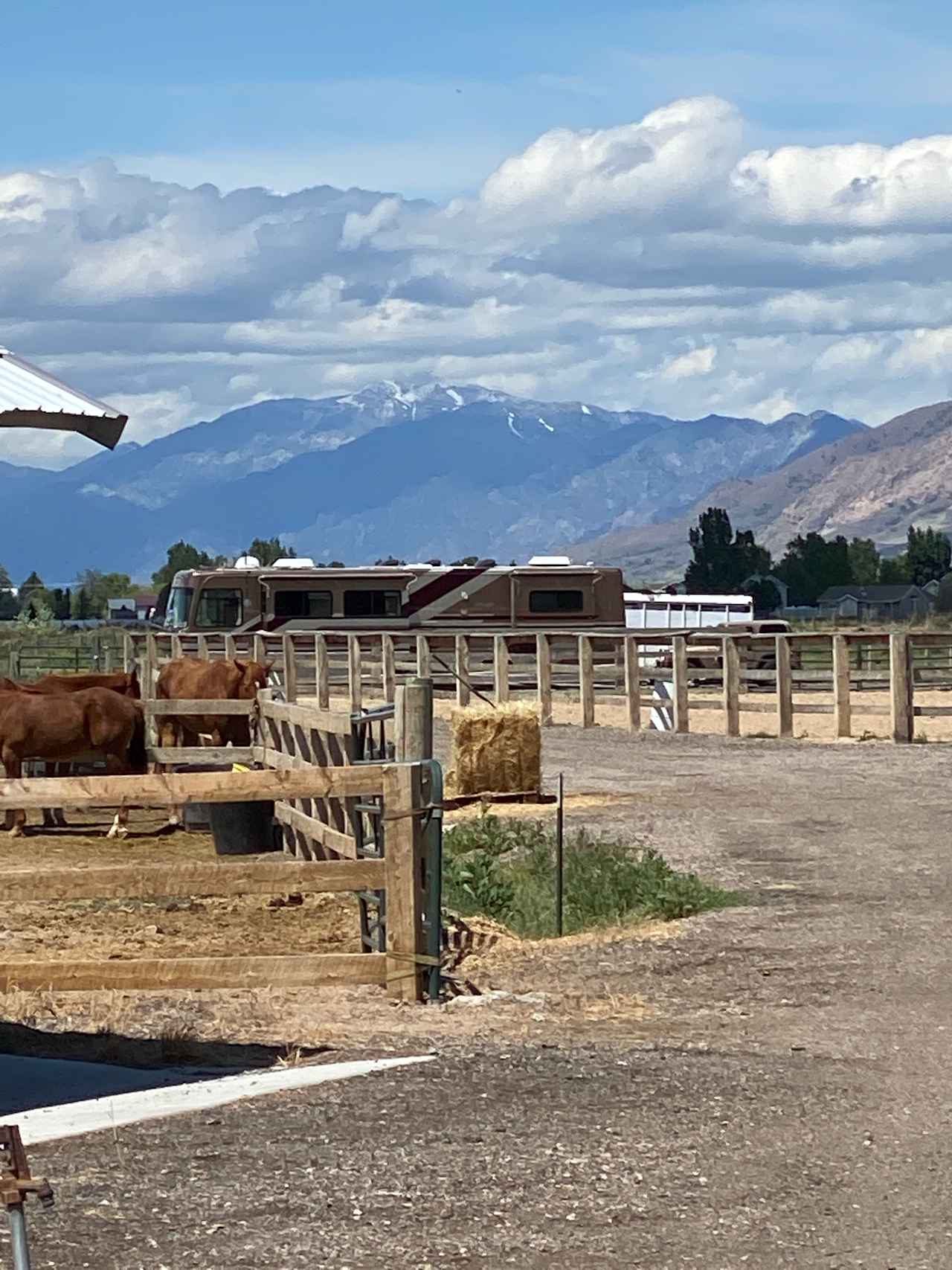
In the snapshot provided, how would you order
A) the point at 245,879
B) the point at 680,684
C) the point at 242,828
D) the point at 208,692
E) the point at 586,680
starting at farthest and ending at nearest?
the point at 586,680 → the point at 680,684 → the point at 208,692 → the point at 242,828 → the point at 245,879

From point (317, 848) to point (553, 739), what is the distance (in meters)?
13.4

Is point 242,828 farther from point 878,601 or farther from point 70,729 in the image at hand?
point 878,601

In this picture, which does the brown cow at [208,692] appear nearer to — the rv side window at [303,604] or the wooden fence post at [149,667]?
the wooden fence post at [149,667]

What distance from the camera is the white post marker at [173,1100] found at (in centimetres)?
671

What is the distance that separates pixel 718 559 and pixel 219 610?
103 m

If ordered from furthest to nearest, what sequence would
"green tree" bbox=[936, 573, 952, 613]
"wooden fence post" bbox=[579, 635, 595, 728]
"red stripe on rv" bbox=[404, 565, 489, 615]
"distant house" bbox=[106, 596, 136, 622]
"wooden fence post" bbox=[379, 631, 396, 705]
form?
1. "distant house" bbox=[106, 596, 136, 622]
2. "green tree" bbox=[936, 573, 952, 613]
3. "red stripe on rv" bbox=[404, 565, 489, 615]
4. "wooden fence post" bbox=[379, 631, 396, 705]
5. "wooden fence post" bbox=[579, 635, 595, 728]

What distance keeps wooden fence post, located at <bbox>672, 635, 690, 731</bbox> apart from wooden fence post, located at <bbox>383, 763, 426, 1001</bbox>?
703 inches

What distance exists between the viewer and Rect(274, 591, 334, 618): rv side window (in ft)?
147

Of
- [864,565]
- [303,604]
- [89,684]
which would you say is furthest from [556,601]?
[864,565]

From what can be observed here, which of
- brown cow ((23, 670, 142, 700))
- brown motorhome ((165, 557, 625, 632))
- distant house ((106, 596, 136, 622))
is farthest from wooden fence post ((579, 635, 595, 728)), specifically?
distant house ((106, 596, 136, 622))

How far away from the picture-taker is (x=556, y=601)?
4397cm

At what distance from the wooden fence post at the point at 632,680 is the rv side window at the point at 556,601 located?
15.8 metres

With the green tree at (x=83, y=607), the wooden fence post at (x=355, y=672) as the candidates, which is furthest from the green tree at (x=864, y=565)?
the wooden fence post at (x=355, y=672)

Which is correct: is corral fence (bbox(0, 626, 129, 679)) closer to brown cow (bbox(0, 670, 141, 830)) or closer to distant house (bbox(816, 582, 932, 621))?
brown cow (bbox(0, 670, 141, 830))
